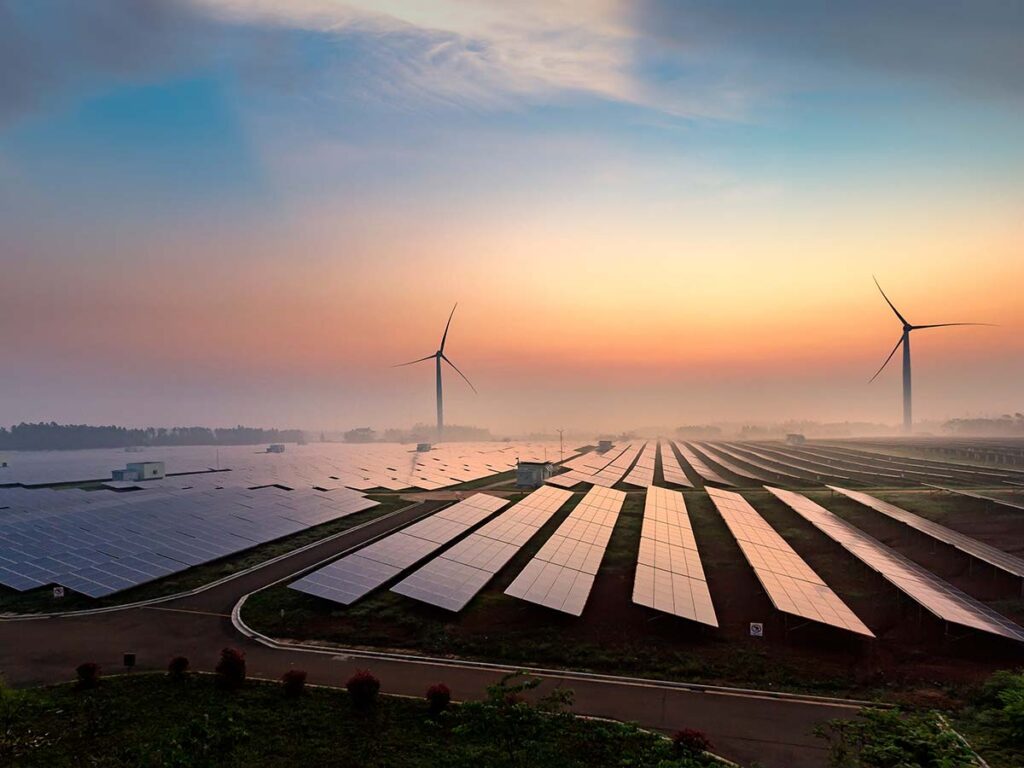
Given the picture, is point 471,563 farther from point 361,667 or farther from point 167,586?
point 167,586

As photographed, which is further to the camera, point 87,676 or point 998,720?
point 87,676

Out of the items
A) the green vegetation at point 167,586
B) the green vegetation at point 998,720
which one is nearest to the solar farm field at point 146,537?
the green vegetation at point 167,586

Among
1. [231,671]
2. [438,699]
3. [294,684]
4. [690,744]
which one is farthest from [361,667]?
[690,744]

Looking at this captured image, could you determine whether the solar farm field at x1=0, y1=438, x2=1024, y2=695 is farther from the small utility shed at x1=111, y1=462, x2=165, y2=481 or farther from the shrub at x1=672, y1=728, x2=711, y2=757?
the small utility shed at x1=111, y1=462, x2=165, y2=481

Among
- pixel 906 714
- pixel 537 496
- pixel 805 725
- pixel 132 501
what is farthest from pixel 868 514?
pixel 132 501

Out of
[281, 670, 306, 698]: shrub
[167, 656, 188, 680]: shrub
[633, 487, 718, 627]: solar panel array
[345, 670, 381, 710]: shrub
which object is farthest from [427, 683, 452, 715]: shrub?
[633, 487, 718, 627]: solar panel array

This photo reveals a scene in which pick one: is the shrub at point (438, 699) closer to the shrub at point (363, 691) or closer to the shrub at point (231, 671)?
the shrub at point (363, 691)
